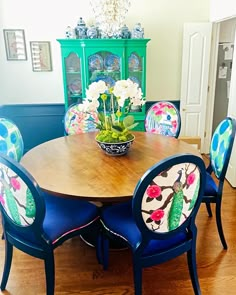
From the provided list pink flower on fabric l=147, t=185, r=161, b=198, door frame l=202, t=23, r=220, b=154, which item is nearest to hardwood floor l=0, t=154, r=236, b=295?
pink flower on fabric l=147, t=185, r=161, b=198

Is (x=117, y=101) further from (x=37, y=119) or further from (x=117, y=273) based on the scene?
(x=37, y=119)

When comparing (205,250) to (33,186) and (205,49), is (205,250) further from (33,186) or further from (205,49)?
(205,49)

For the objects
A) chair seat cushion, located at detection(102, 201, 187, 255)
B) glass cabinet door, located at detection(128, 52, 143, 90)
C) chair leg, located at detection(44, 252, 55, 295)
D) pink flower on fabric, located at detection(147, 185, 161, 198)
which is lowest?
chair leg, located at detection(44, 252, 55, 295)

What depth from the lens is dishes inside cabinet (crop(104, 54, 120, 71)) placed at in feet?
11.7

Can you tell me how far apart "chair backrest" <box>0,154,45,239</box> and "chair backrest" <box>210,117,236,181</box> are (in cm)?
133

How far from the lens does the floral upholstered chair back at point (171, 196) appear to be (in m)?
1.32

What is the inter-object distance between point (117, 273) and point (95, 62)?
102 inches

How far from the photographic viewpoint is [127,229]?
5.18ft

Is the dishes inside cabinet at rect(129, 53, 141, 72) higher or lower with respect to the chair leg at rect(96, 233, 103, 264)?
higher

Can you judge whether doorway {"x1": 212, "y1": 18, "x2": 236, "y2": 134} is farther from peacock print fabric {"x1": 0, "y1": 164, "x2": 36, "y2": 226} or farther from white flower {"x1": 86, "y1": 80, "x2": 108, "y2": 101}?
peacock print fabric {"x1": 0, "y1": 164, "x2": 36, "y2": 226}

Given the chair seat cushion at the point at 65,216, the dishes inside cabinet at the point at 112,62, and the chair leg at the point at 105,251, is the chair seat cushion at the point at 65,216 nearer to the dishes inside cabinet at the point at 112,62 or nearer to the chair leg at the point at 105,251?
the chair leg at the point at 105,251

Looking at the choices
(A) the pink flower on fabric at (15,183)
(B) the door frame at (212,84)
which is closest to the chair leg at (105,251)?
(A) the pink flower on fabric at (15,183)

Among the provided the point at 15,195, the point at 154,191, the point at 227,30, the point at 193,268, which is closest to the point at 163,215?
the point at 154,191

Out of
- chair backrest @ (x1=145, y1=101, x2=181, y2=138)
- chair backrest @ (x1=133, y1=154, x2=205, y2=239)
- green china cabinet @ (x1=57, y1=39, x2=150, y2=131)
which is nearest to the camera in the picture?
chair backrest @ (x1=133, y1=154, x2=205, y2=239)
